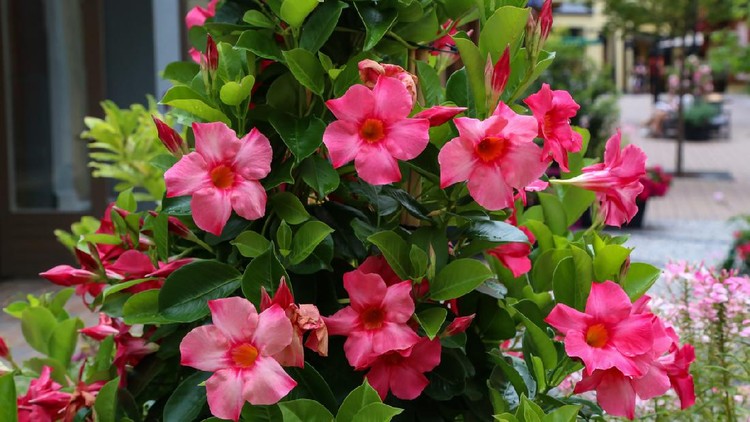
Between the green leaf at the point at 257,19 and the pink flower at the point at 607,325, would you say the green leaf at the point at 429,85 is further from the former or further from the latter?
the pink flower at the point at 607,325

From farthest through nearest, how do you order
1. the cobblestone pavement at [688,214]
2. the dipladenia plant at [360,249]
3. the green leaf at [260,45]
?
the cobblestone pavement at [688,214] < the green leaf at [260,45] < the dipladenia plant at [360,249]

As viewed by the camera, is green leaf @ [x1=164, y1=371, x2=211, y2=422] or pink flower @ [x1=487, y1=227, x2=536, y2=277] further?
pink flower @ [x1=487, y1=227, x2=536, y2=277]

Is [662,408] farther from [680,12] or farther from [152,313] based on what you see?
[680,12]

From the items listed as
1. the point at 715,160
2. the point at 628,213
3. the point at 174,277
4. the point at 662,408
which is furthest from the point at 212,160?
the point at 715,160

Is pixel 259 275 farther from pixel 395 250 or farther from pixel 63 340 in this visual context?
pixel 63 340

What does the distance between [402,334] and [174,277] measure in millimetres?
278

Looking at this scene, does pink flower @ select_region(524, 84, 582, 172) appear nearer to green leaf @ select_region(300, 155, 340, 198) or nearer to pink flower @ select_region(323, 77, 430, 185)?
pink flower @ select_region(323, 77, 430, 185)

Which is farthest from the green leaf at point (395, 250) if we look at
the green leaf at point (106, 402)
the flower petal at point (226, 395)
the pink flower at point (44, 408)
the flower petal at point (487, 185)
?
the pink flower at point (44, 408)

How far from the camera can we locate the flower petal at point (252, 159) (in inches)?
40.6

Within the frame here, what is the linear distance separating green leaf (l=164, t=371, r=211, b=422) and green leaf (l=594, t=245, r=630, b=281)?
0.48 m

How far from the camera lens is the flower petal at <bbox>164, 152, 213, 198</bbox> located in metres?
1.00

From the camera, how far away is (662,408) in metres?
1.59

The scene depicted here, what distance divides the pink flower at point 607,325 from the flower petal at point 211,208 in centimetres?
38

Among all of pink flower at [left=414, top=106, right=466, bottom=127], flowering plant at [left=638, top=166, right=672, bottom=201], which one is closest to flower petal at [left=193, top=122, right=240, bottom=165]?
pink flower at [left=414, top=106, right=466, bottom=127]
